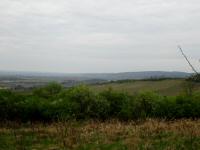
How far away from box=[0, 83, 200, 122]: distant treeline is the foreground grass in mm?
5520

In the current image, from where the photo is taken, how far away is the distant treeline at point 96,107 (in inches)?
872

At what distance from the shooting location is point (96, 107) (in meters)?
23.9

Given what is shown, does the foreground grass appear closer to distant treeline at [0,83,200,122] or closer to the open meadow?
the open meadow

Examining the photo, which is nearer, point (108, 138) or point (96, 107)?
point (108, 138)

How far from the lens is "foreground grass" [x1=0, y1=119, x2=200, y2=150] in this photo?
11.8 m

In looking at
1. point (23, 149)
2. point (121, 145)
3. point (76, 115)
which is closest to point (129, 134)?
point (121, 145)

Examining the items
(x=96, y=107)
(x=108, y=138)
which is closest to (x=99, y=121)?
(x=96, y=107)

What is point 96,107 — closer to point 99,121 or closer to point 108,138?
point 99,121

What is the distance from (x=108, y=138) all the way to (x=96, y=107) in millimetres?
10522

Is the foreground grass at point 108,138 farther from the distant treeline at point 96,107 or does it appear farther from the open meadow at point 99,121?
the distant treeline at point 96,107

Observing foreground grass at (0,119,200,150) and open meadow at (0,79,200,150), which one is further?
open meadow at (0,79,200,150)

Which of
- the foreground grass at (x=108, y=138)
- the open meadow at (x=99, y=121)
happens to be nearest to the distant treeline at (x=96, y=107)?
the open meadow at (x=99, y=121)

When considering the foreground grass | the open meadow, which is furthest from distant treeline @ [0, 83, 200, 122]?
the foreground grass

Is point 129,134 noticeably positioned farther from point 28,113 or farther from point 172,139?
point 28,113
